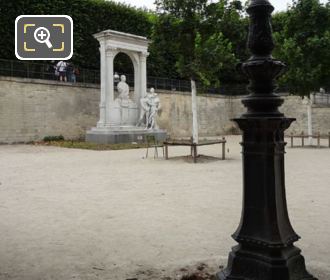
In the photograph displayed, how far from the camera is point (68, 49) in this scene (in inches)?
330

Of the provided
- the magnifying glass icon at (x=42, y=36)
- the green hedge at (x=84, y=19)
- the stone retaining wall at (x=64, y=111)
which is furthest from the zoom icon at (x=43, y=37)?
the green hedge at (x=84, y=19)

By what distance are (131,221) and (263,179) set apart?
2633mm

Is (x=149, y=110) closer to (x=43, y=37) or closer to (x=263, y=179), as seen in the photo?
(x=43, y=37)

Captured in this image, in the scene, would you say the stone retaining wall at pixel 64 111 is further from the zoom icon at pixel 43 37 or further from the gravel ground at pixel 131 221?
the zoom icon at pixel 43 37

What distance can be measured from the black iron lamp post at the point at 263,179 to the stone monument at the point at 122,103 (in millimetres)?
17854

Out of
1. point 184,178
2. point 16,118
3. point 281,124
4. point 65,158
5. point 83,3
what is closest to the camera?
point 281,124

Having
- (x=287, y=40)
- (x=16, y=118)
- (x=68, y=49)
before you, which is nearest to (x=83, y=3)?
(x=16, y=118)

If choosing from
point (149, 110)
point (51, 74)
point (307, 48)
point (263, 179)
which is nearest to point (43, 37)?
point (263, 179)

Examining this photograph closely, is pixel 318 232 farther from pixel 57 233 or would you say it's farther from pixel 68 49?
pixel 68 49

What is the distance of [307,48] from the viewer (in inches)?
722

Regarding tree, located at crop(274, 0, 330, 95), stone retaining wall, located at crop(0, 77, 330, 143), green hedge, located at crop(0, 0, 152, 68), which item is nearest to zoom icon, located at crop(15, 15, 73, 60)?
tree, located at crop(274, 0, 330, 95)

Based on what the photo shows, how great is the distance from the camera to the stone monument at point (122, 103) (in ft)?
70.5

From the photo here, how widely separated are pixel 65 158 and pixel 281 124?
11.8m

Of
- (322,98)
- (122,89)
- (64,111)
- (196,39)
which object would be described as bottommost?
(64,111)
